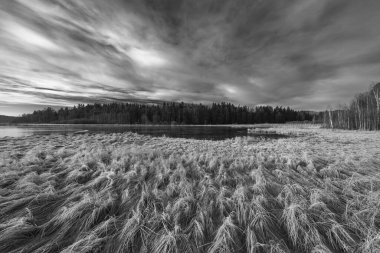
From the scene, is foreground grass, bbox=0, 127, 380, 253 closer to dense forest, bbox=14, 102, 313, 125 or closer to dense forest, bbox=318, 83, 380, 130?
dense forest, bbox=318, 83, 380, 130

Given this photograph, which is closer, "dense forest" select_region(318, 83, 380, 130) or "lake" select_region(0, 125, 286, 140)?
"lake" select_region(0, 125, 286, 140)

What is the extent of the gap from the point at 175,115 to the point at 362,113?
300 ft

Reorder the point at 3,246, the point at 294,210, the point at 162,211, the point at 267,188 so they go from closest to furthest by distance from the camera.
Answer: the point at 3,246 → the point at 294,210 → the point at 162,211 → the point at 267,188

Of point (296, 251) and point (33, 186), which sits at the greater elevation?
point (33, 186)

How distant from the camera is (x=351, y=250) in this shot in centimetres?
251

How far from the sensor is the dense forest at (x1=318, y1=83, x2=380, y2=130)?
38.7m

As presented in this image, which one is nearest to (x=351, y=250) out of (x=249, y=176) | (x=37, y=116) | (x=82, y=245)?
(x=249, y=176)

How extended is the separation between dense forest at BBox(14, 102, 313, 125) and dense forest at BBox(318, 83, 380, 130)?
218 feet

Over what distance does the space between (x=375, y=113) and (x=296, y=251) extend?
5822 centimetres

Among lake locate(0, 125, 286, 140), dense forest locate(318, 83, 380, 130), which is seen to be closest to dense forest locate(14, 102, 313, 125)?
lake locate(0, 125, 286, 140)

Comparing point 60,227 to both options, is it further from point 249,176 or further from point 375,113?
point 375,113

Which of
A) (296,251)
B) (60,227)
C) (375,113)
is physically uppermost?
(375,113)

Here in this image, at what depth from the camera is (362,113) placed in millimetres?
42250

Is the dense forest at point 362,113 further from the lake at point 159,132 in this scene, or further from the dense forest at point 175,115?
the dense forest at point 175,115
